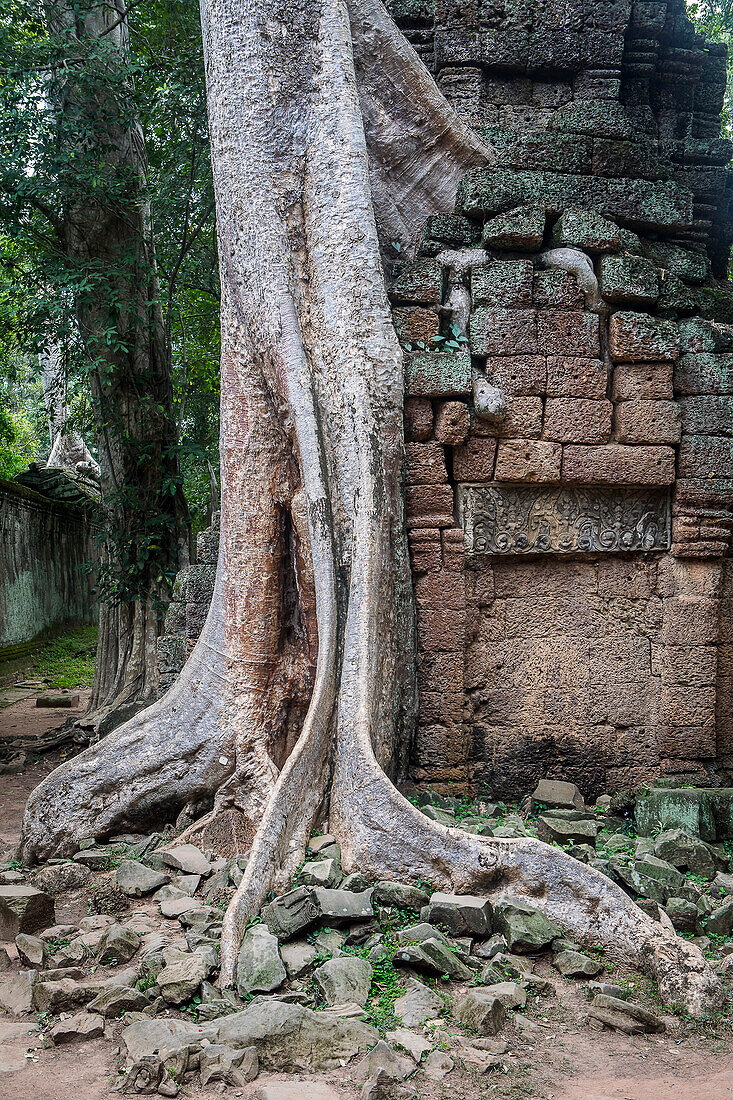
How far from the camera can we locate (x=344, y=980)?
2.47m

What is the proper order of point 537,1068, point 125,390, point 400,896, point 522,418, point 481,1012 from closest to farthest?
point 537,1068 → point 481,1012 → point 400,896 → point 522,418 → point 125,390

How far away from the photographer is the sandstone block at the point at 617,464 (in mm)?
4062

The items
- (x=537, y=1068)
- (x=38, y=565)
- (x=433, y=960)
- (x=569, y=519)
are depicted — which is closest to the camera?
(x=537, y=1068)

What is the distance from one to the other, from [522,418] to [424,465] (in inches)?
19.8

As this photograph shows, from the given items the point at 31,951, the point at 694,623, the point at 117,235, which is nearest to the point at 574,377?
the point at 694,623

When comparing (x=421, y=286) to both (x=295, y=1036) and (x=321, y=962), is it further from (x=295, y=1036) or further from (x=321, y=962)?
(x=295, y=1036)

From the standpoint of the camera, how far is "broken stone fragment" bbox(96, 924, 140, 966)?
278 centimetres

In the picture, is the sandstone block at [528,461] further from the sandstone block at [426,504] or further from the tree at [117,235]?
the tree at [117,235]

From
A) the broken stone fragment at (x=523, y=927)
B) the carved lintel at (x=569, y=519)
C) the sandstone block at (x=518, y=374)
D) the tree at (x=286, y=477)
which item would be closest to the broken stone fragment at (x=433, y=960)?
the broken stone fragment at (x=523, y=927)

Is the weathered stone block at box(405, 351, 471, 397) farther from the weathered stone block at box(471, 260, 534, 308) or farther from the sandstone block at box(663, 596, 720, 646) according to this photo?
the sandstone block at box(663, 596, 720, 646)

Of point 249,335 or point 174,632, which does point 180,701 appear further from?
point 249,335

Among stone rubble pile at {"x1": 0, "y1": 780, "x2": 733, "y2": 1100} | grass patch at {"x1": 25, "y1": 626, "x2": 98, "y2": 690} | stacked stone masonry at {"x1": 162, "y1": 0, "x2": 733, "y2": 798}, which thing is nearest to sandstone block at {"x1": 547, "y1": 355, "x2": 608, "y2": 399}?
stacked stone masonry at {"x1": 162, "y1": 0, "x2": 733, "y2": 798}

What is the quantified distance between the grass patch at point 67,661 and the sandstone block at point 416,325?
6082mm

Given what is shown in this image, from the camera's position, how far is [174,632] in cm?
486
